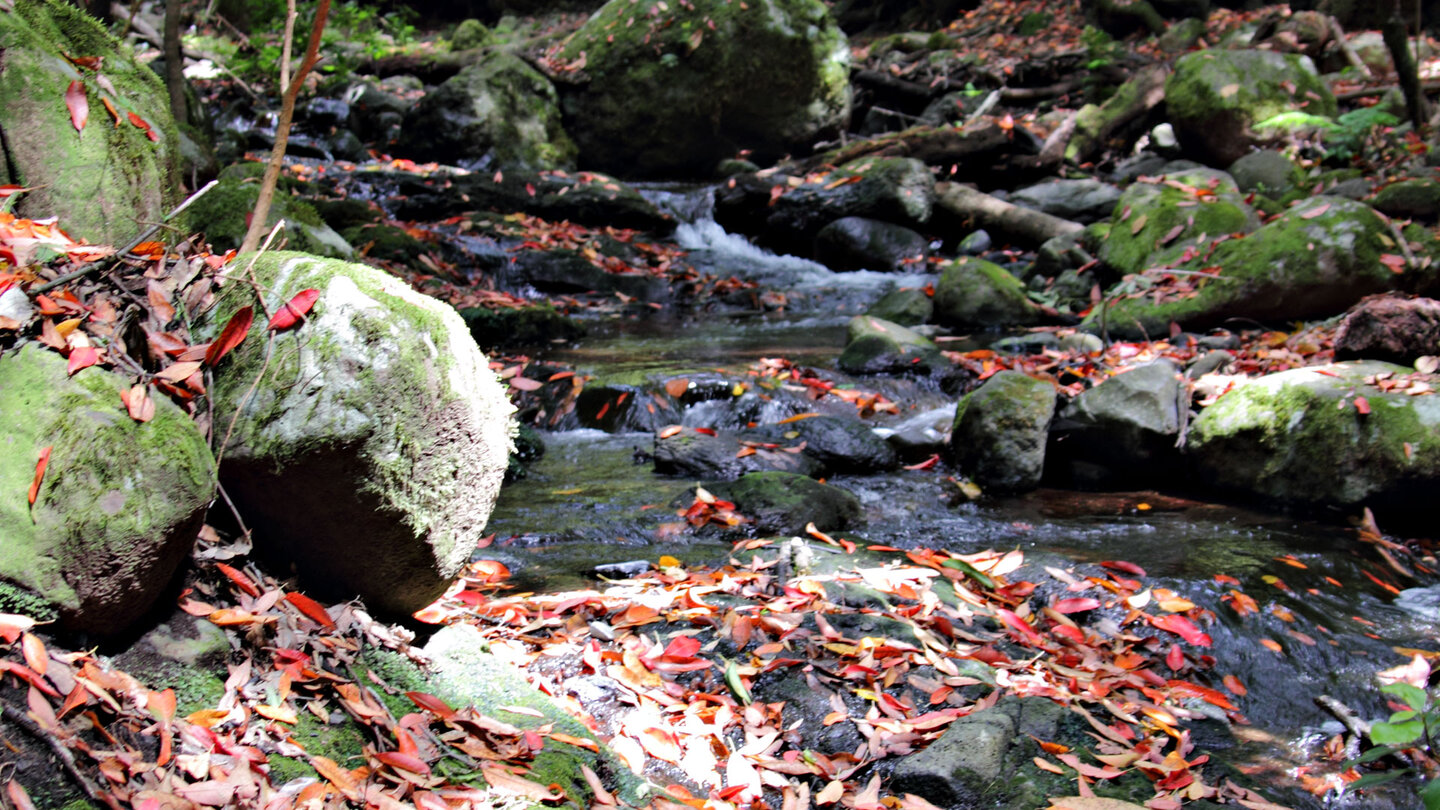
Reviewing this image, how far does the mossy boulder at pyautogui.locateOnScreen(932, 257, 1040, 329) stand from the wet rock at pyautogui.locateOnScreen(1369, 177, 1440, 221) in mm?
3453

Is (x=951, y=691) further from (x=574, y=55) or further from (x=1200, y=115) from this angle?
(x=574, y=55)

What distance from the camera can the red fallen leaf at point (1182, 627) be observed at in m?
3.36

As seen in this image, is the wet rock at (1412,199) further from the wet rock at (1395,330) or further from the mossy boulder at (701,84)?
the mossy boulder at (701,84)

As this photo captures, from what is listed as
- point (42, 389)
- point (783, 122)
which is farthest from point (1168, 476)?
point (783, 122)

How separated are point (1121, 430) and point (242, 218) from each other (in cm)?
605

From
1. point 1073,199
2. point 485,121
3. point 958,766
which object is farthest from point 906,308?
point 485,121

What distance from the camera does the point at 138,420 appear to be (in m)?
1.75

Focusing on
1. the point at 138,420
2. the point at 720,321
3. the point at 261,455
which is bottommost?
Answer: the point at 720,321

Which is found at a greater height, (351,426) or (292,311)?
(292,311)

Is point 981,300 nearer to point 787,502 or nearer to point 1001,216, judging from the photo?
point 1001,216

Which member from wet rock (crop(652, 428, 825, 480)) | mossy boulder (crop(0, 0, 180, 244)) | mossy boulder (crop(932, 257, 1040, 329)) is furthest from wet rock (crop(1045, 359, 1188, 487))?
mossy boulder (crop(0, 0, 180, 244))

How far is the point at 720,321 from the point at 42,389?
8.14 metres

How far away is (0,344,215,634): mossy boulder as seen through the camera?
5.11ft

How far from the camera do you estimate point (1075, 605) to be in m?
3.43
